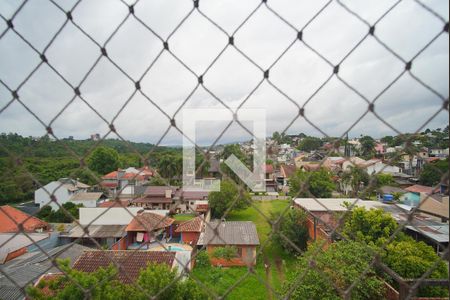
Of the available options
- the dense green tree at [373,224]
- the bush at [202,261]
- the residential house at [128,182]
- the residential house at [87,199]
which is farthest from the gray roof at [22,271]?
the residential house at [87,199]

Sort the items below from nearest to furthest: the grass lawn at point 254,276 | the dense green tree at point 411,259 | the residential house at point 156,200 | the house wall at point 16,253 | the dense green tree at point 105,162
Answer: the dense green tree at point 411,259 < the grass lawn at point 254,276 < the house wall at point 16,253 < the residential house at point 156,200 < the dense green tree at point 105,162

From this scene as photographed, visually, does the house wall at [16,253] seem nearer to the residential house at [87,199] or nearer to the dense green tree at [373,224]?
the residential house at [87,199]

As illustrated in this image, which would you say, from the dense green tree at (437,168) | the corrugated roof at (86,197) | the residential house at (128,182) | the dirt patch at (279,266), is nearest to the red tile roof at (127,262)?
the residential house at (128,182)

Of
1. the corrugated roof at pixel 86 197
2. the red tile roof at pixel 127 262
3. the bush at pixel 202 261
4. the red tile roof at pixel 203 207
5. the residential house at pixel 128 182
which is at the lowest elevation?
the bush at pixel 202 261

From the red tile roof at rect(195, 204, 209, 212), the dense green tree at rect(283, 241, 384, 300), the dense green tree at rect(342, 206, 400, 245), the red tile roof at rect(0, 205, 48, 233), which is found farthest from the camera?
the red tile roof at rect(195, 204, 209, 212)

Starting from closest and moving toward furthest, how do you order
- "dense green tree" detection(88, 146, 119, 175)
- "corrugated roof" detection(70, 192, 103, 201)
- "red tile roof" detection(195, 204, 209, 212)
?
1. "red tile roof" detection(195, 204, 209, 212)
2. "corrugated roof" detection(70, 192, 103, 201)
3. "dense green tree" detection(88, 146, 119, 175)

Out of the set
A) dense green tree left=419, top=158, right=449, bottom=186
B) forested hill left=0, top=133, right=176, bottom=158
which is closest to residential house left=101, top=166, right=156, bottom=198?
forested hill left=0, top=133, right=176, bottom=158

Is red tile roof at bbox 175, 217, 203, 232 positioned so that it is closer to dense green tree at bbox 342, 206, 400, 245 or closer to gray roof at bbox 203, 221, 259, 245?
gray roof at bbox 203, 221, 259, 245

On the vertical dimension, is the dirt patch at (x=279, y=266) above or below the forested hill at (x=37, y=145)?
below

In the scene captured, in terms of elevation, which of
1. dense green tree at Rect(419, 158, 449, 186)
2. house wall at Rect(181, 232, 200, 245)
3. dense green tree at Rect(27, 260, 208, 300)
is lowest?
house wall at Rect(181, 232, 200, 245)

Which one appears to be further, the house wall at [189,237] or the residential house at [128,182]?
the house wall at [189,237]

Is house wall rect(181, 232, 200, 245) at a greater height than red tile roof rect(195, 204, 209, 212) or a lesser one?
lesser

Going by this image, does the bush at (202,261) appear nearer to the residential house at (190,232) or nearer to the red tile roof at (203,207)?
the residential house at (190,232)

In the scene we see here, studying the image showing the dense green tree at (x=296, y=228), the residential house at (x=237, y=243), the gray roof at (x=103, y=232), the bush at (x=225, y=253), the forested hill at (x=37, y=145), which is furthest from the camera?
the gray roof at (x=103, y=232)
